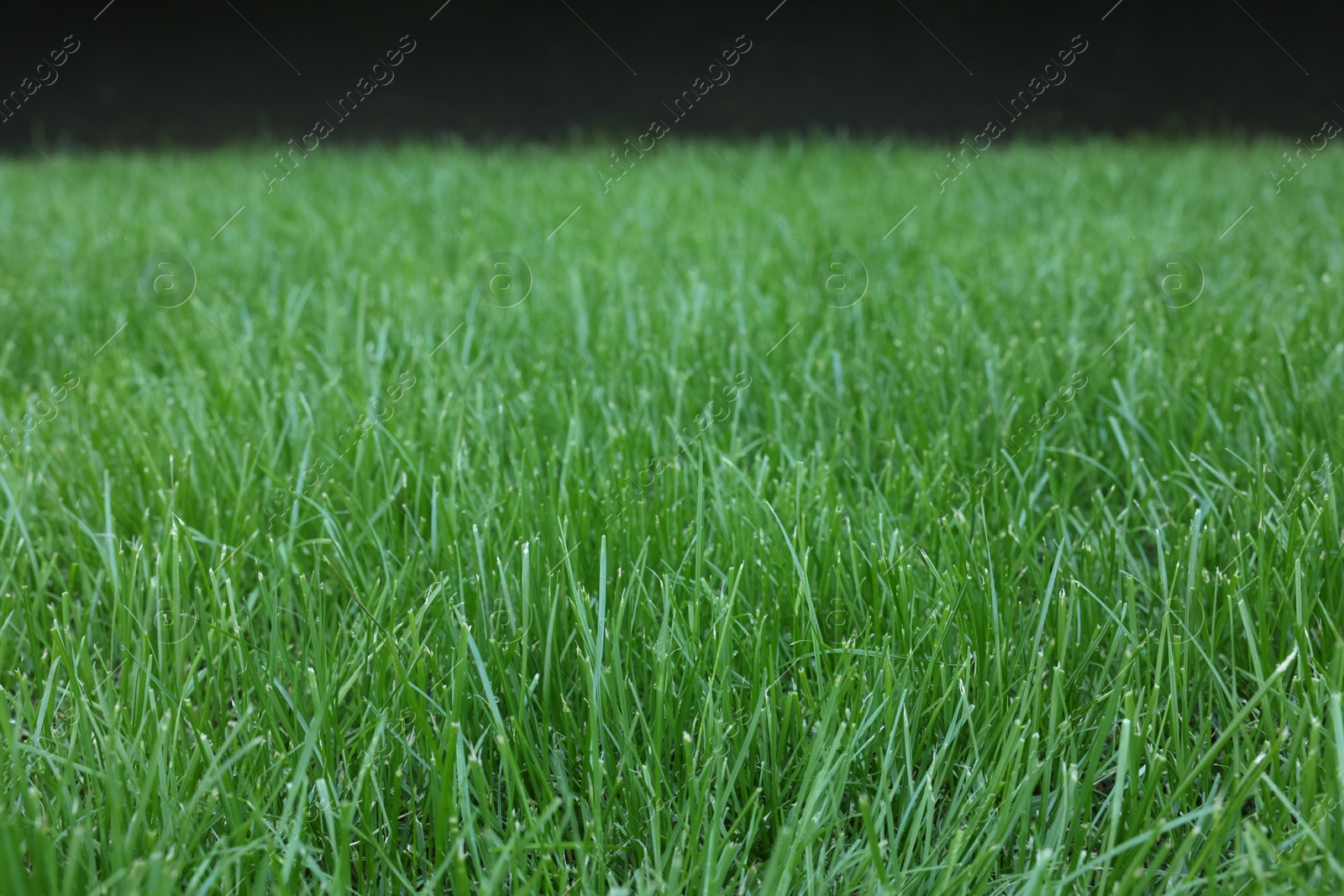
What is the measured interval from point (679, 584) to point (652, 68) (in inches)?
265

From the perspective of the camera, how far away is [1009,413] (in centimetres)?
180

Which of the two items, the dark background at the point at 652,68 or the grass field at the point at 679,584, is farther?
the dark background at the point at 652,68

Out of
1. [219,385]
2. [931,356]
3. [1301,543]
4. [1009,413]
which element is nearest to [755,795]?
[1301,543]

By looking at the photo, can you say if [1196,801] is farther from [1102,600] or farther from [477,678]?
[477,678]

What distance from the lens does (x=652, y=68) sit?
729cm

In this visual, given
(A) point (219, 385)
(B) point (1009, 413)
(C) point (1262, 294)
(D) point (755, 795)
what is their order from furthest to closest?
(C) point (1262, 294) < (A) point (219, 385) < (B) point (1009, 413) < (D) point (755, 795)

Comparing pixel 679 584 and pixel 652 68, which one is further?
pixel 652 68

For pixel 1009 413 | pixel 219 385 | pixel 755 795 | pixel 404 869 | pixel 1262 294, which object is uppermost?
pixel 219 385

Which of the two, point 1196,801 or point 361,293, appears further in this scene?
point 361,293

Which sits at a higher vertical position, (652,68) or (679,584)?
(652,68)

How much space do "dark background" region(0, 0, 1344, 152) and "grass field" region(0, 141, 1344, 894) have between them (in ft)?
15.8

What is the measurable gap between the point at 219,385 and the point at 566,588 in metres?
1.17

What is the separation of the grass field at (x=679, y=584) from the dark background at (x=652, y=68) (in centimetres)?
483

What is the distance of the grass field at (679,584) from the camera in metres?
0.93
